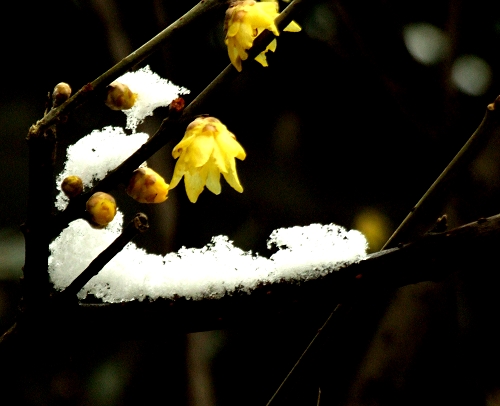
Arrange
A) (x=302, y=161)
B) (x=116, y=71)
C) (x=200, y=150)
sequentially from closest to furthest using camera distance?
(x=116, y=71) < (x=200, y=150) < (x=302, y=161)

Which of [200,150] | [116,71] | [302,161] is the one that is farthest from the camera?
[302,161]

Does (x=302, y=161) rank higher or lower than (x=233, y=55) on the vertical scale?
higher

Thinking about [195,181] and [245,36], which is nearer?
[245,36]

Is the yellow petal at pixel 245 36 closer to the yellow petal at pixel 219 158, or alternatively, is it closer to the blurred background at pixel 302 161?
the yellow petal at pixel 219 158

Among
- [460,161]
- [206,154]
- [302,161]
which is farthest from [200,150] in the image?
[302,161]

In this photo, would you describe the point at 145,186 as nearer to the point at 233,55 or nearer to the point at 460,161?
the point at 233,55

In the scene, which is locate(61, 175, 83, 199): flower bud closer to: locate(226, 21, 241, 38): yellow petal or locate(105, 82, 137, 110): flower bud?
locate(105, 82, 137, 110): flower bud

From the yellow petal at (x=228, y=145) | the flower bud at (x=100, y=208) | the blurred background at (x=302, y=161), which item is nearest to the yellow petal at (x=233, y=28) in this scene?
the yellow petal at (x=228, y=145)
